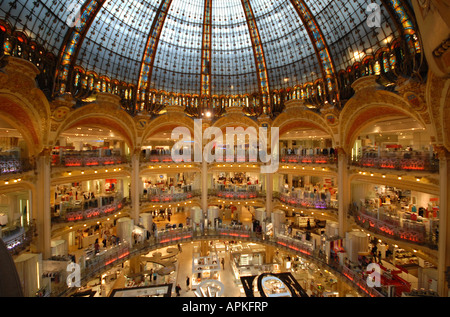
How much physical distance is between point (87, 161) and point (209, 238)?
52.5 ft

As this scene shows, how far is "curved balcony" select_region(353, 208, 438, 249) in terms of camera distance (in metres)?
16.1

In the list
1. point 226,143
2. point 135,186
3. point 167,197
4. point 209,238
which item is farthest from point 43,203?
point 226,143

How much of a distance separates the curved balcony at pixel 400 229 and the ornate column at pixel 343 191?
3.44 m

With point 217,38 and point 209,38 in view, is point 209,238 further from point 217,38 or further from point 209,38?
point 217,38

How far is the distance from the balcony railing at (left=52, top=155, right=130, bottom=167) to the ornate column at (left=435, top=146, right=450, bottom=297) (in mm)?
28524

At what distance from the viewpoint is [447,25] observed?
296 inches

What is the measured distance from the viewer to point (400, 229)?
17344mm

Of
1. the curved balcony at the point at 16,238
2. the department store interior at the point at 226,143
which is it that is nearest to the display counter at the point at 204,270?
the department store interior at the point at 226,143

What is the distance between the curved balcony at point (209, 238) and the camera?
19.1 m

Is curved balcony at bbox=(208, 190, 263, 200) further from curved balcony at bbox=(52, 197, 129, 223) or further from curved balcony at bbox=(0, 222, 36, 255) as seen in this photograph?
curved balcony at bbox=(0, 222, 36, 255)

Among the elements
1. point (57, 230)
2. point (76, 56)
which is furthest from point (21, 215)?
point (76, 56)

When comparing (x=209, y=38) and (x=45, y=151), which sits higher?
(x=209, y=38)

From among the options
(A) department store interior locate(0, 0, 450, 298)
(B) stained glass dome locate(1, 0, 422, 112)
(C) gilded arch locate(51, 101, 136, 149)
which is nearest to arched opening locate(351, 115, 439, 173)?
(A) department store interior locate(0, 0, 450, 298)

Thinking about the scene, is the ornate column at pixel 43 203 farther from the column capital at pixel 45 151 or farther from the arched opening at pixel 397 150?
the arched opening at pixel 397 150
